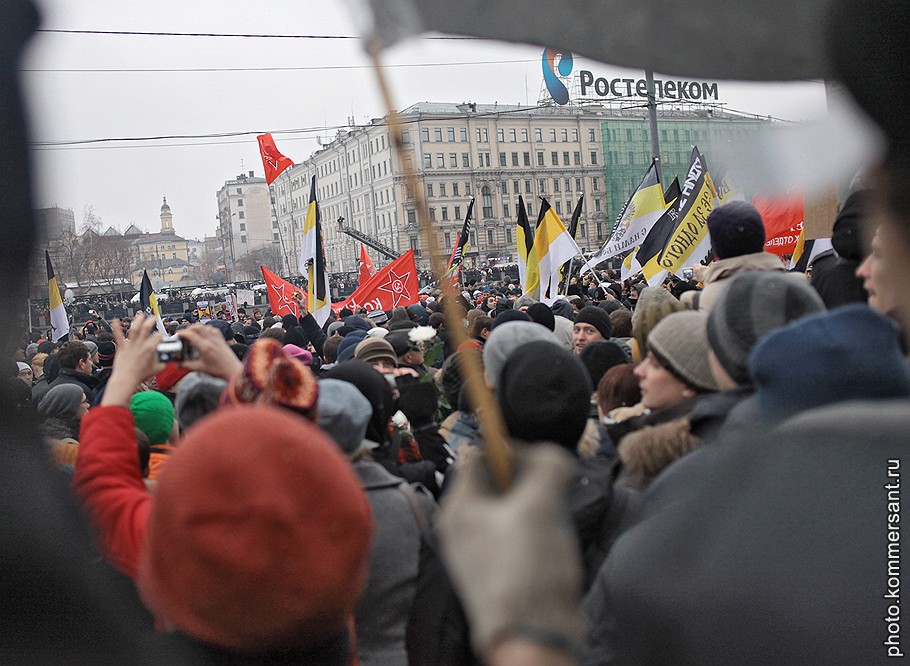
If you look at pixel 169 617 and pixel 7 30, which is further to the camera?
pixel 169 617

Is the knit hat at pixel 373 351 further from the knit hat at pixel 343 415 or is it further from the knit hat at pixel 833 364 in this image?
the knit hat at pixel 833 364

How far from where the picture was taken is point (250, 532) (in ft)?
4.33

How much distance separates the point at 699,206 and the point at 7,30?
8.07 metres

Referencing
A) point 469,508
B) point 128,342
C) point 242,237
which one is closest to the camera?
point 469,508

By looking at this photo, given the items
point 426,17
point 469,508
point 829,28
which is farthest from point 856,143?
point 469,508

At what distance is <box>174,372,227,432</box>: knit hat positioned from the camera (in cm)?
266

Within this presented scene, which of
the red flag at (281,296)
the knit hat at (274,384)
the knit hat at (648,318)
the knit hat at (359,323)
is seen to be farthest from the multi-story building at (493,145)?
the red flag at (281,296)

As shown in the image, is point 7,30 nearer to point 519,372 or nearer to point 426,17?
point 426,17

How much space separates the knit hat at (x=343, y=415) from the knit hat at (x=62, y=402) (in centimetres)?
282

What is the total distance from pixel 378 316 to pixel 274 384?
10.9 m

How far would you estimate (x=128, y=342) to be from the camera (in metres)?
2.36

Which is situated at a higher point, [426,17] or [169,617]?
[426,17]

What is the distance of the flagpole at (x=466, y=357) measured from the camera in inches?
38.0

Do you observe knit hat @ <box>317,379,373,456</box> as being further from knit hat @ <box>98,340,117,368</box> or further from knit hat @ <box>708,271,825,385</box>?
knit hat @ <box>98,340,117,368</box>
